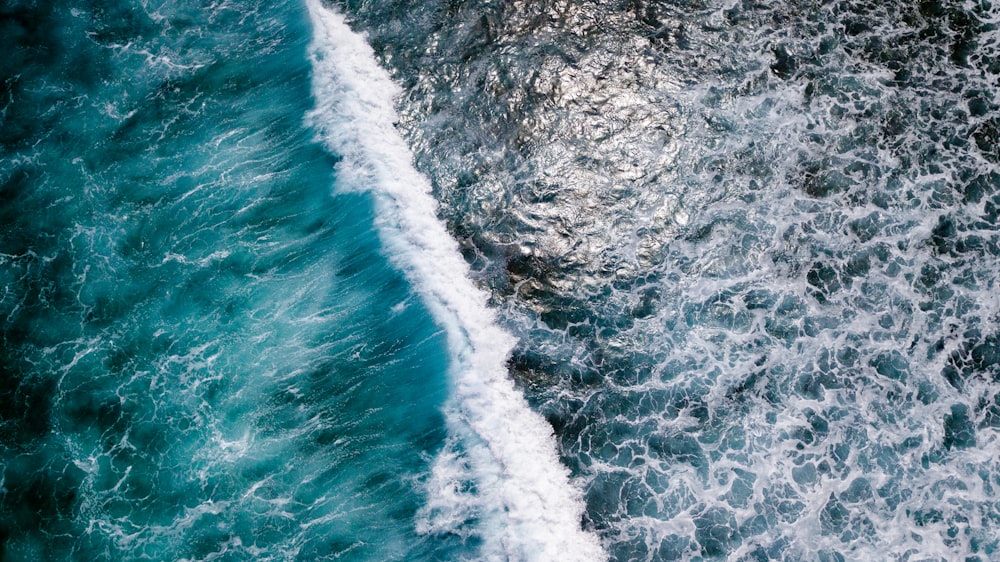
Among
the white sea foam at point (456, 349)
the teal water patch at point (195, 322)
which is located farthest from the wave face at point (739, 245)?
the teal water patch at point (195, 322)

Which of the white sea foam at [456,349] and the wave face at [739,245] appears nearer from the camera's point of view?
the white sea foam at [456,349]

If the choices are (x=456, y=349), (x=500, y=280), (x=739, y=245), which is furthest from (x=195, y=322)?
(x=739, y=245)

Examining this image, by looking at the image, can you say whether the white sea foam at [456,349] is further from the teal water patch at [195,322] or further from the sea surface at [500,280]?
the teal water patch at [195,322]

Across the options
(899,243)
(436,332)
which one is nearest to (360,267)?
(436,332)

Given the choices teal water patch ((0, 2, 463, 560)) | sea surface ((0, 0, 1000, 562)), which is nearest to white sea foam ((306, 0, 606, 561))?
sea surface ((0, 0, 1000, 562))

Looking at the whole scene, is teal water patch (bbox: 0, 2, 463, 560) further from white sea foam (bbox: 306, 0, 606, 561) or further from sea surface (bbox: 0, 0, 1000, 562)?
white sea foam (bbox: 306, 0, 606, 561)

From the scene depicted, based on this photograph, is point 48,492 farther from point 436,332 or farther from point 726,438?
point 726,438
